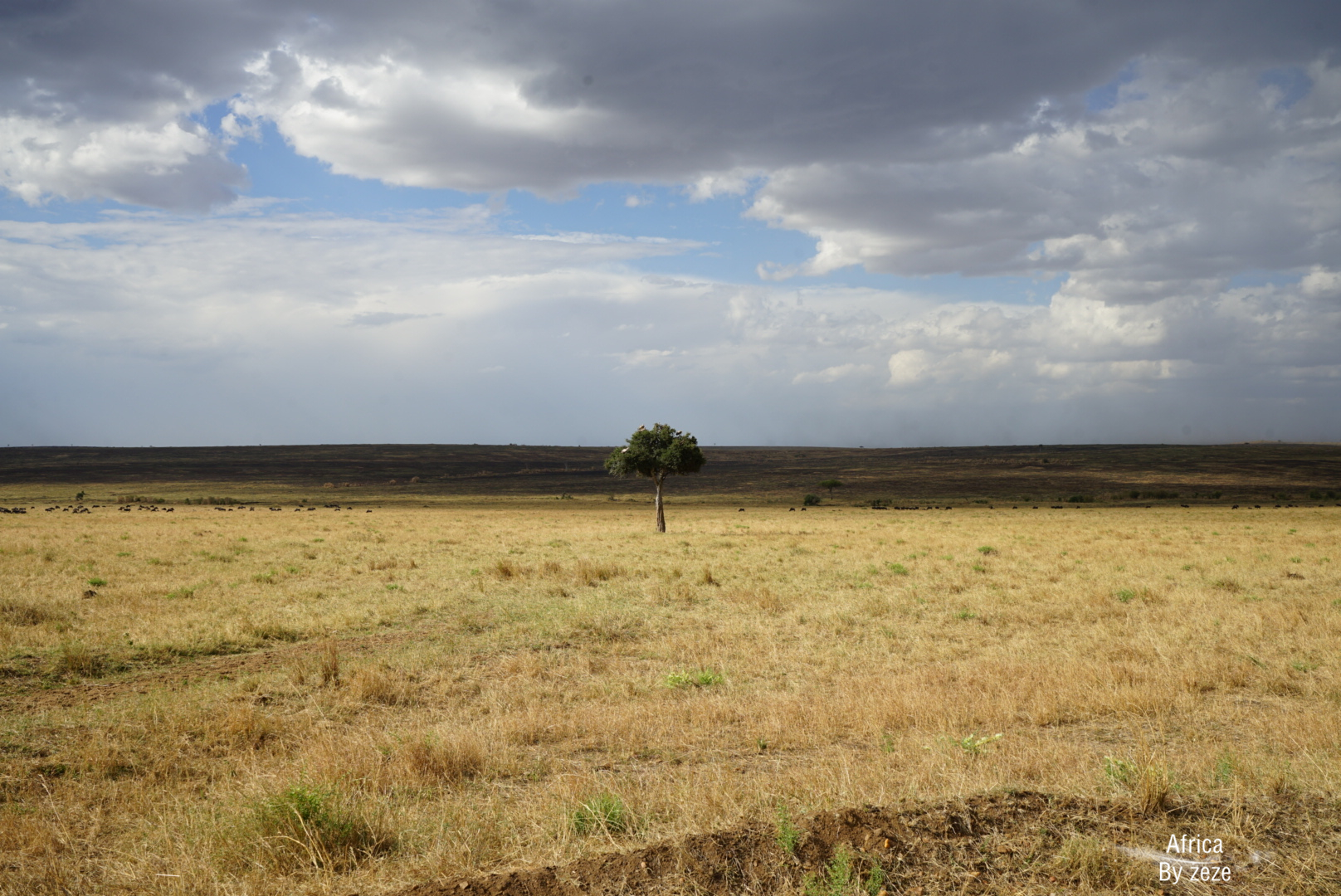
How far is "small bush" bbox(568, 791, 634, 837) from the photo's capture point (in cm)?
564

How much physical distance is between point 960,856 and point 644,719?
4.64 metres

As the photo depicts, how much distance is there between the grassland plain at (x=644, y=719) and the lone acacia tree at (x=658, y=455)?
18.7 meters

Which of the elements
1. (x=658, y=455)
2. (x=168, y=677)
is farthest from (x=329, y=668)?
A: (x=658, y=455)

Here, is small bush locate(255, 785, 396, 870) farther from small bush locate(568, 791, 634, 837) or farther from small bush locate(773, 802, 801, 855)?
small bush locate(773, 802, 801, 855)

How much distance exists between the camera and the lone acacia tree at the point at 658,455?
4241cm

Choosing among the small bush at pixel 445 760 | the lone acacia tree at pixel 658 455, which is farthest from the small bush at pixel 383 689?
the lone acacia tree at pixel 658 455

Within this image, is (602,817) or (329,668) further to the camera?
(329,668)

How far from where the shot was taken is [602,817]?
5.65 m

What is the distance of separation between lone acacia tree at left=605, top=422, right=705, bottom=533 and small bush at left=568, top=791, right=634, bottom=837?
118 feet

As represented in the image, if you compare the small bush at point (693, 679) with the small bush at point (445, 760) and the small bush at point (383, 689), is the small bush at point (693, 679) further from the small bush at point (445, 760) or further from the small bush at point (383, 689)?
the small bush at point (445, 760)

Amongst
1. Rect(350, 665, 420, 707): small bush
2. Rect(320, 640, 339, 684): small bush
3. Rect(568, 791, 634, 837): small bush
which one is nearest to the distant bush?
Rect(568, 791, 634, 837): small bush

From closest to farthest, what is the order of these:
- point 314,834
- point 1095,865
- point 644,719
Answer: point 1095,865
point 314,834
point 644,719

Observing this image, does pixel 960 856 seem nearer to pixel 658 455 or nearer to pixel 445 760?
pixel 445 760

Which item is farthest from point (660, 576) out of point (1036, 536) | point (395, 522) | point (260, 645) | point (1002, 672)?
point (395, 522)
